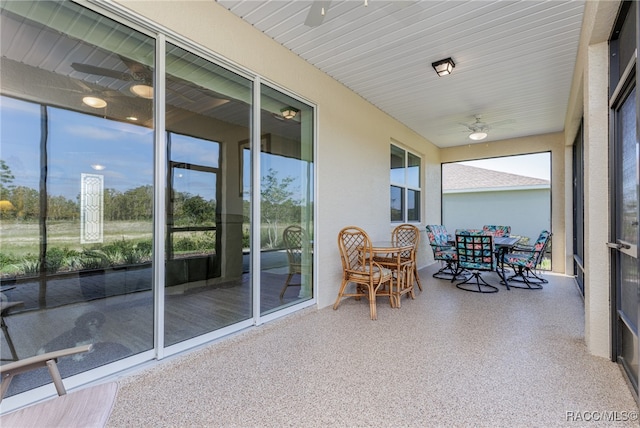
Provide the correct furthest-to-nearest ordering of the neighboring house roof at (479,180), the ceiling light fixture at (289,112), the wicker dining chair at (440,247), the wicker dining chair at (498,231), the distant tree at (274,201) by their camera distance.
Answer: the neighboring house roof at (479,180)
the wicker dining chair at (498,231)
the wicker dining chair at (440,247)
the ceiling light fixture at (289,112)
the distant tree at (274,201)

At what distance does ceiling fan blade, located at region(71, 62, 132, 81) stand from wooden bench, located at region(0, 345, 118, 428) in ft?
6.47

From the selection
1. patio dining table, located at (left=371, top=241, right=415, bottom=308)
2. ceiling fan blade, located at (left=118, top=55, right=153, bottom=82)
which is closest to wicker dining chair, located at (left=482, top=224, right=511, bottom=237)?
patio dining table, located at (left=371, top=241, right=415, bottom=308)

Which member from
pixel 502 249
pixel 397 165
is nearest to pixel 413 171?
pixel 397 165

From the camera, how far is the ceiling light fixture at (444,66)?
3176mm

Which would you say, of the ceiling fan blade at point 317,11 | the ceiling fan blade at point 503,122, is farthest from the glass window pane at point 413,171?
the ceiling fan blade at point 317,11

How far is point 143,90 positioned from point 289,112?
1.45 m

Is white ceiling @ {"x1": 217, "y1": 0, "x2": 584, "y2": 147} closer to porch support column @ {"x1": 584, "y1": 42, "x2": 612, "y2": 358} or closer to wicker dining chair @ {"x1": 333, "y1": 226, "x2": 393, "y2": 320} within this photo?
porch support column @ {"x1": 584, "y1": 42, "x2": 612, "y2": 358}

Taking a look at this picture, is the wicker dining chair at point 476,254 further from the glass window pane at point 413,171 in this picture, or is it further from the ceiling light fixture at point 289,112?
the ceiling light fixture at point 289,112

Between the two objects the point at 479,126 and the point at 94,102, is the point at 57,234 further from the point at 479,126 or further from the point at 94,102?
the point at 479,126

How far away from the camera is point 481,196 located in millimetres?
7734

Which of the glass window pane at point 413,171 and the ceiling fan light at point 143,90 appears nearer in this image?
the ceiling fan light at point 143,90

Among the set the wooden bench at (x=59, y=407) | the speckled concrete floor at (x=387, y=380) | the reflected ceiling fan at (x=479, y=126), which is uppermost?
the reflected ceiling fan at (x=479, y=126)

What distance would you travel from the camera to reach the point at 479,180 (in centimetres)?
792

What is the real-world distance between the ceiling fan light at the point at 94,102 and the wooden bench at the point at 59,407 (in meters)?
2.07
